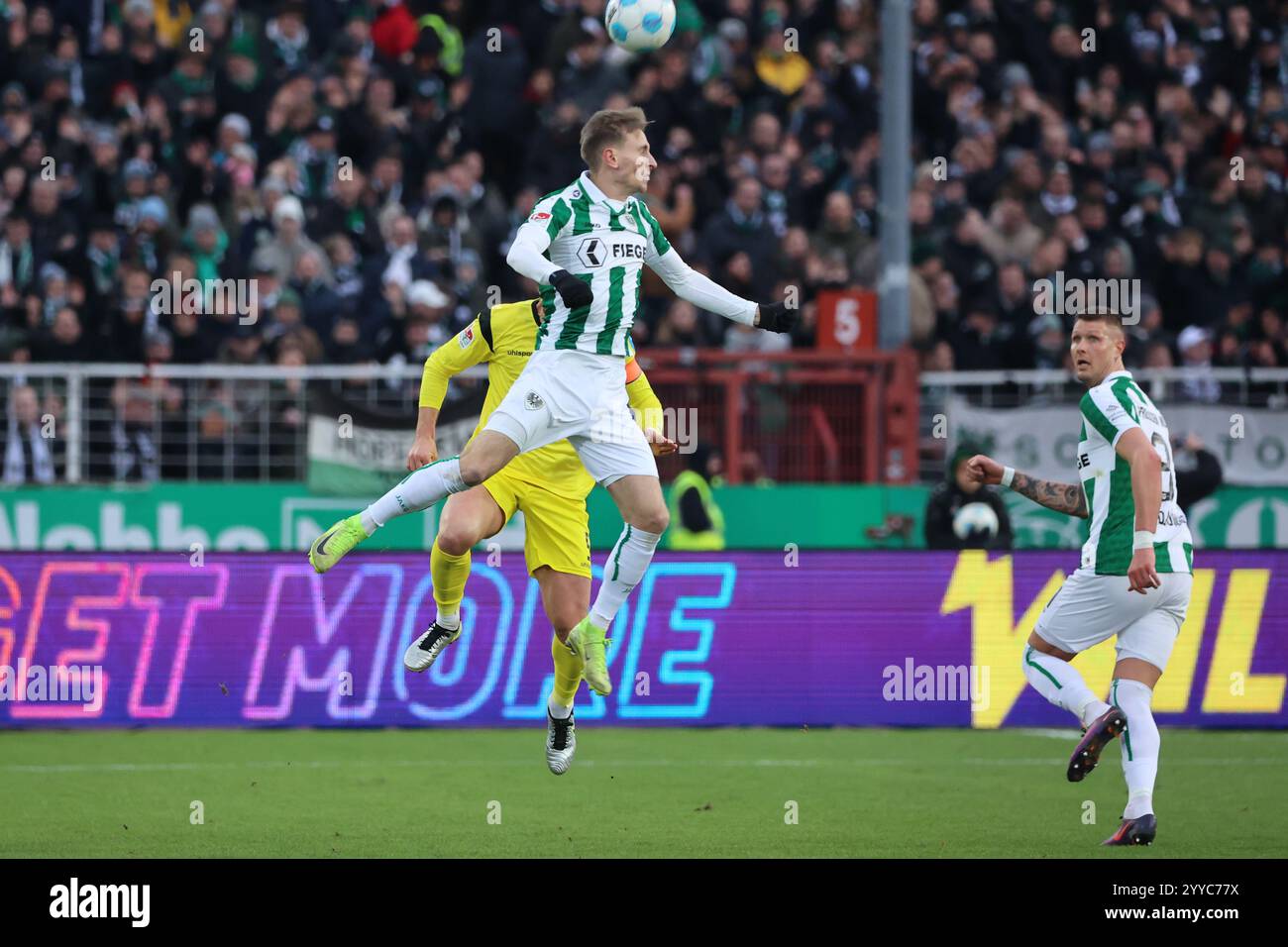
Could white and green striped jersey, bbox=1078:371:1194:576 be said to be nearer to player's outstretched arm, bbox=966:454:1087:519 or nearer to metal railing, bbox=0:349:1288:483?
player's outstretched arm, bbox=966:454:1087:519

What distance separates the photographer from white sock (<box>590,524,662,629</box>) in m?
10.3

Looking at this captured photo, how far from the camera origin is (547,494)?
36.7ft

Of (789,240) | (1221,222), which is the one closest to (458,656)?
(789,240)

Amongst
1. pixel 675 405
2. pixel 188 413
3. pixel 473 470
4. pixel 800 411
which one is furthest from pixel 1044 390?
pixel 473 470

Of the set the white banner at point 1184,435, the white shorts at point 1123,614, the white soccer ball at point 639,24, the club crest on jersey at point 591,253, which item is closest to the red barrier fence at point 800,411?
the white banner at point 1184,435

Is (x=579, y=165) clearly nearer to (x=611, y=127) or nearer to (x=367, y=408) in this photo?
(x=367, y=408)

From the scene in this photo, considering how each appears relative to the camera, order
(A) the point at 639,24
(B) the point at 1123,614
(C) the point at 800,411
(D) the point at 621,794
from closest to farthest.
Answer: (B) the point at 1123,614 → (A) the point at 639,24 → (D) the point at 621,794 → (C) the point at 800,411

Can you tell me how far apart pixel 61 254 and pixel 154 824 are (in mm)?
8512

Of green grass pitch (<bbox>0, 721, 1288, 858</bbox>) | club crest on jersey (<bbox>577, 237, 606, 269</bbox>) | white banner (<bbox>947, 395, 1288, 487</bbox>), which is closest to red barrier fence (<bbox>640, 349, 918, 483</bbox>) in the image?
white banner (<bbox>947, 395, 1288, 487</bbox>)

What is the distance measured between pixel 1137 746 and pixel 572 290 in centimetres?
332

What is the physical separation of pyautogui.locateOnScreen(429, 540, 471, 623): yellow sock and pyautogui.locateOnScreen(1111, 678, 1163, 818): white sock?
326 cm

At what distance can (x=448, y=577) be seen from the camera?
35.7 ft

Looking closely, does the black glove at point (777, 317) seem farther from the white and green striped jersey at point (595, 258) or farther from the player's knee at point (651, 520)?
the player's knee at point (651, 520)

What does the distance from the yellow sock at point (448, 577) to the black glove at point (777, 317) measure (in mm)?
1987
